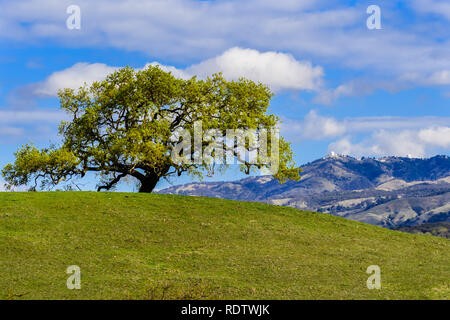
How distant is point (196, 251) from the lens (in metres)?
33.2

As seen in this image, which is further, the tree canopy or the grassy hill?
the tree canopy

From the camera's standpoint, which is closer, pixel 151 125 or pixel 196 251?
pixel 196 251

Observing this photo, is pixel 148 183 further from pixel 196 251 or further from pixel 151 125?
pixel 196 251

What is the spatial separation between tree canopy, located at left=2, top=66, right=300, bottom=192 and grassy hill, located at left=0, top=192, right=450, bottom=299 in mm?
5955

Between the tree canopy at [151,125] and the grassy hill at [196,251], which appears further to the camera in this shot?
the tree canopy at [151,125]

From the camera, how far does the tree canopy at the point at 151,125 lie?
52.8 meters

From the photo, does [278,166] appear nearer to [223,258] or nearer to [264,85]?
[264,85]

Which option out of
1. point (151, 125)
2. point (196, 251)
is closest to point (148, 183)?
point (151, 125)

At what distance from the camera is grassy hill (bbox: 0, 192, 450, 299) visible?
24.6 meters

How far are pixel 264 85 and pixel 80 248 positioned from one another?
33.4 m

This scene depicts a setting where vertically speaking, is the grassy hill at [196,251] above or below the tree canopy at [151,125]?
below

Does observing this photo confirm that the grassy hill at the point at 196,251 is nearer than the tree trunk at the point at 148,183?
Yes

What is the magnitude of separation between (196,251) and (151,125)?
2267 cm

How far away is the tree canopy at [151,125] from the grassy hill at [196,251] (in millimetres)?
5955
